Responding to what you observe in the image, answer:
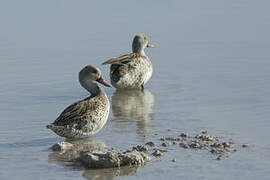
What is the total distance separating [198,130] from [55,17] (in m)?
8.30

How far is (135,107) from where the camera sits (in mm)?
12195

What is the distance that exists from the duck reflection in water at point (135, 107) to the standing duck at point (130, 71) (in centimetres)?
13

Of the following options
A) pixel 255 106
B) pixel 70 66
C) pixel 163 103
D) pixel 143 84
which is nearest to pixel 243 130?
pixel 255 106

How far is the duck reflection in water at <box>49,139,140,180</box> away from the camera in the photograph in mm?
8594

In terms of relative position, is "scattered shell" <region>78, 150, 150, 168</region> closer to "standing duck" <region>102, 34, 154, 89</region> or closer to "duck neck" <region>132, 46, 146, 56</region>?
"standing duck" <region>102, 34, 154, 89</region>

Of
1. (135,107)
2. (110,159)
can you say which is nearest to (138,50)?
(135,107)

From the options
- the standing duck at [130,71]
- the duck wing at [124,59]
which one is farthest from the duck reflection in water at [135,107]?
the duck wing at [124,59]

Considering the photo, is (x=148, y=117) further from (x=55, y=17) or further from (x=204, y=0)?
(x=204, y=0)

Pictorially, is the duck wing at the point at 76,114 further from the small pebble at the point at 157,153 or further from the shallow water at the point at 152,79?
the small pebble at the point at 157,153

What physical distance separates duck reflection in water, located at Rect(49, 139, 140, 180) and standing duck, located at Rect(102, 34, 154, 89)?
10.7 ft

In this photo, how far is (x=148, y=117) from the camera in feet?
36.9

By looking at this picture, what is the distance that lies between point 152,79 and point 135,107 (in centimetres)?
190

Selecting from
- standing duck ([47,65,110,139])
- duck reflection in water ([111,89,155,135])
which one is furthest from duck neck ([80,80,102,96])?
duck reflection in water ([111,89,155,135])

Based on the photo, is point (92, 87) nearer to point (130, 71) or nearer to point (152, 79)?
point (130, 71)
